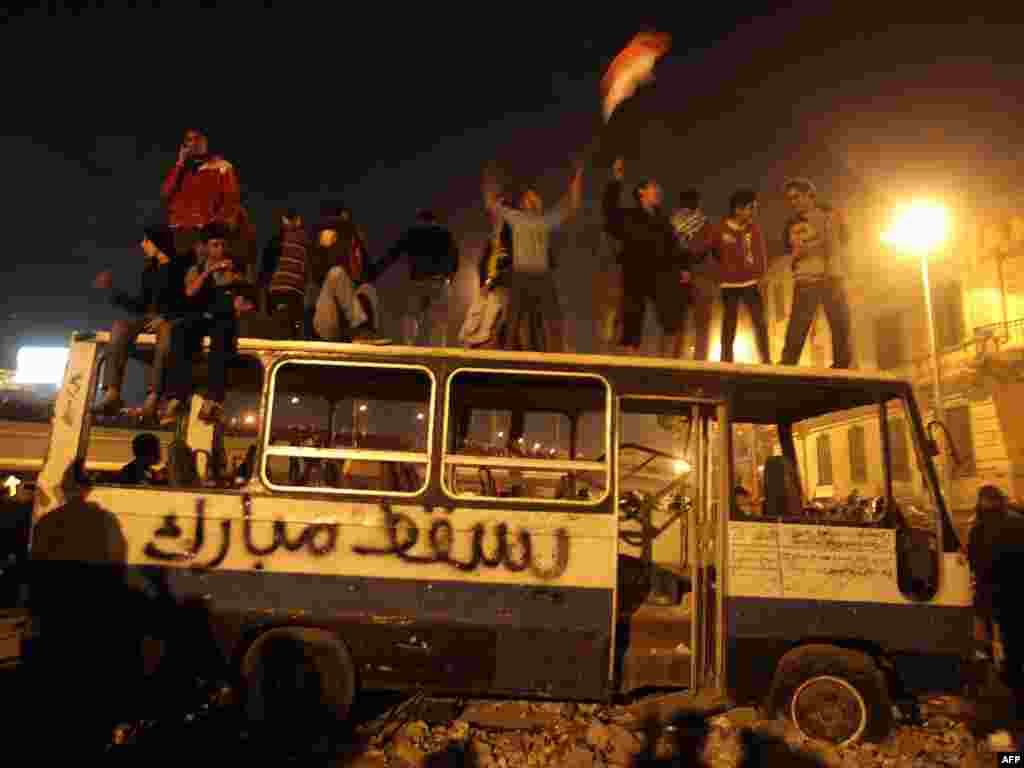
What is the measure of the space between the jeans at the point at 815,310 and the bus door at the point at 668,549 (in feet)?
4.71

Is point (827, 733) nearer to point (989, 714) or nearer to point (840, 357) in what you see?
point (989, 714)

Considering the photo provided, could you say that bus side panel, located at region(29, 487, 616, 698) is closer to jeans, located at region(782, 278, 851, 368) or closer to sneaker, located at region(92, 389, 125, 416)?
sneaker, located at region(92, 389, 125, 416)

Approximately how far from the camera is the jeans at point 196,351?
4996 mm

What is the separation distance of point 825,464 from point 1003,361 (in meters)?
8.27

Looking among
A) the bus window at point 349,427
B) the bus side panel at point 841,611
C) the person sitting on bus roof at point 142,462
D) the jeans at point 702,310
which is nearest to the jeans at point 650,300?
the jeans at point 702,310

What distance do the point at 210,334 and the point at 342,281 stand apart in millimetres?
1551

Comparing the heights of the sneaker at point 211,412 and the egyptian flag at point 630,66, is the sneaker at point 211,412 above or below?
below

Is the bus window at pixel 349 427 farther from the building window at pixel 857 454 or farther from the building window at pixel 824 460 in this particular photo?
the building window at pixel 824 460

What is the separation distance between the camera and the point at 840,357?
6391mm

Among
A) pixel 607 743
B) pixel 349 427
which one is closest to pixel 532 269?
pixel 349 427

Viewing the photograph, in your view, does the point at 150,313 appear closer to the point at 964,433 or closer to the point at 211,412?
the point at 211,412

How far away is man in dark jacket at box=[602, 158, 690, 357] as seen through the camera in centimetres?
702

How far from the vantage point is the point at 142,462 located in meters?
5.44

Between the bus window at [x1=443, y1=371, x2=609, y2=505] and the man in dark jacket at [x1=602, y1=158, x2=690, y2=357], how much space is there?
1457 millimetres
